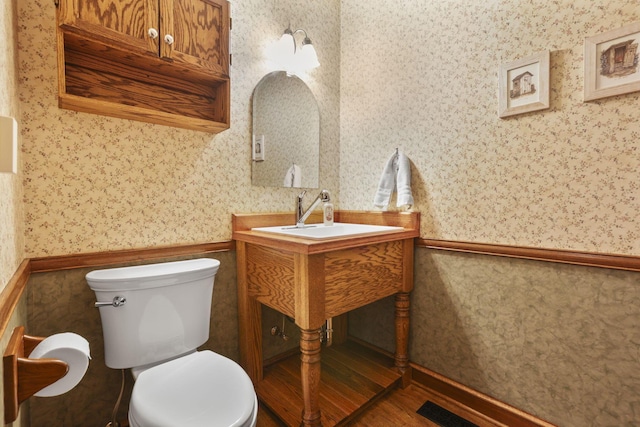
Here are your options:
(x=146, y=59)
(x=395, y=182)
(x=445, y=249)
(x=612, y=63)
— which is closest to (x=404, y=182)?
(x=395, y=182)

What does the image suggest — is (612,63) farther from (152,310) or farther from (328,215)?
(152,310)

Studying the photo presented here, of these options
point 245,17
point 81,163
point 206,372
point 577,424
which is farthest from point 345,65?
point 577,424

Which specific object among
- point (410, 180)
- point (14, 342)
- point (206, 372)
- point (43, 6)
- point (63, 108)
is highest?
point (43, 6)

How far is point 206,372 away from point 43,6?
4.78 feet

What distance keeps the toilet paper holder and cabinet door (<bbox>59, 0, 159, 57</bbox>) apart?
0.97m

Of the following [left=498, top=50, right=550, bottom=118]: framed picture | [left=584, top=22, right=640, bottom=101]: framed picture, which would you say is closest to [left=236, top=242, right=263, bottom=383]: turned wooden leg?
[left=498, top=50, right=550, bottom=118]: framed picture

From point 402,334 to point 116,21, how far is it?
74.5 inches

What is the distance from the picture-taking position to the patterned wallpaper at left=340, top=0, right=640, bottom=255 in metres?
1.12

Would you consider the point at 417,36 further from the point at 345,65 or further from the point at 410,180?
the point at 410,180

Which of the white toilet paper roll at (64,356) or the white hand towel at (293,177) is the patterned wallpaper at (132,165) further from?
the white toilet paper roll at (64,356)

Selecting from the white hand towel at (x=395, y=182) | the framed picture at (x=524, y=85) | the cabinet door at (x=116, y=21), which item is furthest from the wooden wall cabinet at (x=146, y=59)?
the framed picture at (x=524, y=85)

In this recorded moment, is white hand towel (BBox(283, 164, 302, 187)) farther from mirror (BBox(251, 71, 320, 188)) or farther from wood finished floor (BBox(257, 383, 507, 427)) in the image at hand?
wood finished floor (BBox(257, 383, 507, 427))

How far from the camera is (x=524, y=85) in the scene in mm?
1296

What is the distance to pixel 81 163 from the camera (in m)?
1.19
